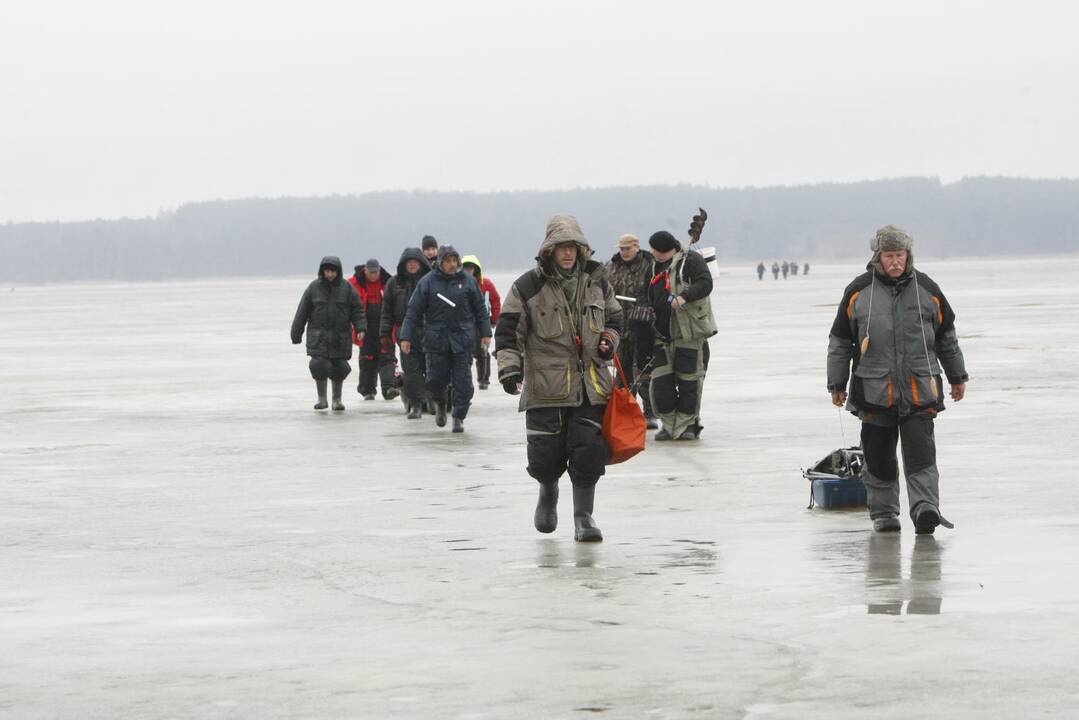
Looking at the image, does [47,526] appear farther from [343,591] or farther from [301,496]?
[343,591]

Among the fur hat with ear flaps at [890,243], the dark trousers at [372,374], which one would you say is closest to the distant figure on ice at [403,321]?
the dark trousers at [372,374]

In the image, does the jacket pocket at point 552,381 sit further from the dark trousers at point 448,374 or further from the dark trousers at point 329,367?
the dark trousers at point 329,367

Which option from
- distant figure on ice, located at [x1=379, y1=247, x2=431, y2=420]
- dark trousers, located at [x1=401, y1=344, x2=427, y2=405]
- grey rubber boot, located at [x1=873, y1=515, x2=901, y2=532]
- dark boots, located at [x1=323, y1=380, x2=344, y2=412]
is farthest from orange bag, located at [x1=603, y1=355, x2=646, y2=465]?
dark boots, located at [x1=323, y1=380, x2=344, y2=412]

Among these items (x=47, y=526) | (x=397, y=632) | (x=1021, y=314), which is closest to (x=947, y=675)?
(x=397, y=632)

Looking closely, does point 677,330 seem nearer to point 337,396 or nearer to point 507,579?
point 337,396

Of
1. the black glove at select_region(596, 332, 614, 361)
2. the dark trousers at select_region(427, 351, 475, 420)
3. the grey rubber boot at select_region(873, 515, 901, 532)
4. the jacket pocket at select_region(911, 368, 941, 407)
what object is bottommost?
the grey rubber boot at select_region(873, 515, 901, 532)

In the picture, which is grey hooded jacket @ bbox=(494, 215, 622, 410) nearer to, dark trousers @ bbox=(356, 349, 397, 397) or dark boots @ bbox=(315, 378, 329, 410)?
dark boots @ bbox=(315, 378, 329, 410)

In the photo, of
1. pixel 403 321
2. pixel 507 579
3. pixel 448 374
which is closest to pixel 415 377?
pixel 403 321

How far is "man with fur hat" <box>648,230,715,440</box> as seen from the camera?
1581 cm

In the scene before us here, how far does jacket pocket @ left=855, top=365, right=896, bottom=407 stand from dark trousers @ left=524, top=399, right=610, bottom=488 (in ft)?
4.57

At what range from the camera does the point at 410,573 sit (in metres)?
9.08

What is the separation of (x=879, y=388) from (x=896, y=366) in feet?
0.48

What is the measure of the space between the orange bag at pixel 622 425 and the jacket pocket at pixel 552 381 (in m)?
0.26

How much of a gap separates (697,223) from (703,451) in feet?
7.34
